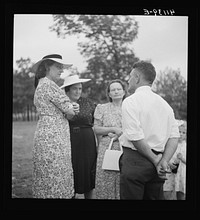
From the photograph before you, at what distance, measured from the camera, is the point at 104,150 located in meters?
3.48

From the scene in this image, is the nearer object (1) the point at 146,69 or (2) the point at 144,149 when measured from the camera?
(2) the point at 144,149

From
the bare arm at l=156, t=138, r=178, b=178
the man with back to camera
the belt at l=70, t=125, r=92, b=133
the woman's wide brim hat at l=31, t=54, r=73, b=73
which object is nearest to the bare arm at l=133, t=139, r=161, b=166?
the man with back to camera

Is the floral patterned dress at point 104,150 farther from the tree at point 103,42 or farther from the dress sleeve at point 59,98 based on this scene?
the dress sleeve at point 59,98

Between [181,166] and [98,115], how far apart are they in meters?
0.94

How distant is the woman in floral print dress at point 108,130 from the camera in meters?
3.46

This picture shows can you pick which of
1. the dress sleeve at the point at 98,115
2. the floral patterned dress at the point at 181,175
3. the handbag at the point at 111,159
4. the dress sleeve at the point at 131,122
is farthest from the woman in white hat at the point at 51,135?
the floral patterned dress at the point at 181,175

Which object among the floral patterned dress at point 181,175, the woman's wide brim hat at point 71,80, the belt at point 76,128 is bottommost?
the floral patterned dress at point 181,175

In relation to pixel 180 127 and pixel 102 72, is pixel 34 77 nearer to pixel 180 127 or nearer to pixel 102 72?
pixel 102 72

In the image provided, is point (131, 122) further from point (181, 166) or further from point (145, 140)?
point (181, 166)

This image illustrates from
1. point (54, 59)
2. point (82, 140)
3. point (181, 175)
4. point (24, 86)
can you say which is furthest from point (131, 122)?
point (24, 86)

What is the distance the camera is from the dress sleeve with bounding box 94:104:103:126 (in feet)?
11.4
